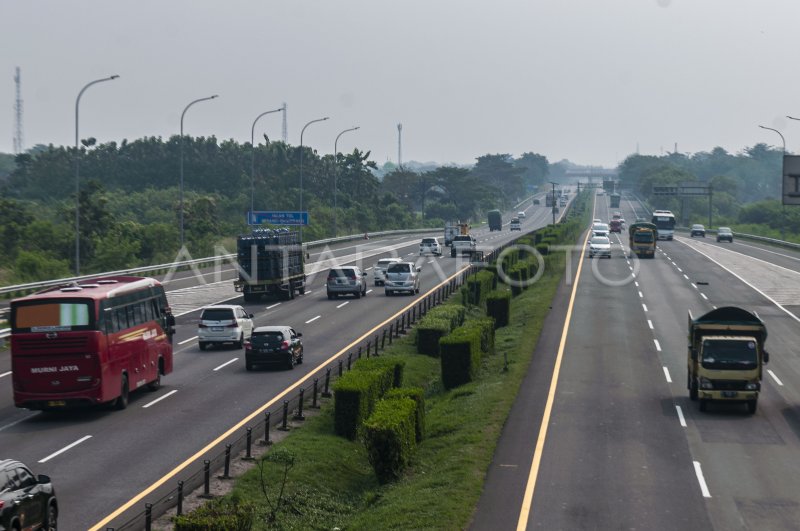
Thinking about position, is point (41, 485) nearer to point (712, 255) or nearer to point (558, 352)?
point (558, 352)

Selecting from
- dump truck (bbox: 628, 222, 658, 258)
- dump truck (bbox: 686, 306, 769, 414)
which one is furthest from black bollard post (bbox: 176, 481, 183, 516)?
dump truck (bbox: 628, 222, 658, 258)

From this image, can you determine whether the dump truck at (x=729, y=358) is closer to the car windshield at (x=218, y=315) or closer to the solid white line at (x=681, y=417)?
the solid white line at (x=681, y=417)

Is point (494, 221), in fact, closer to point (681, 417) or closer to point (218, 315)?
point (218, 315)

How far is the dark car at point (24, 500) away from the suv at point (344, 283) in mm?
43580

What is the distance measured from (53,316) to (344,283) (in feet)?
112

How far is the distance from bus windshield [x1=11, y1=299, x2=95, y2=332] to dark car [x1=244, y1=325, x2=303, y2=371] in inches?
400

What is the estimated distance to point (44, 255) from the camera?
245 feet

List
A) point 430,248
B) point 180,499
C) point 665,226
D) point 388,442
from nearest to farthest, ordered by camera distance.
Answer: point 180,499 < point 388,442 < point 430,248 < point 665,226

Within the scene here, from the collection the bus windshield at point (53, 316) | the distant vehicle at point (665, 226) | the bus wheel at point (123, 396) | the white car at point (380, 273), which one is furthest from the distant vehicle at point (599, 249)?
the bus windshield at point (53, 316)

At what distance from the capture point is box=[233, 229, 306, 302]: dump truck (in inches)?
2291

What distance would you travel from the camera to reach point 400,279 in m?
63.4

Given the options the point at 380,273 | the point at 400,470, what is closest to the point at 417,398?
the point at 400,470

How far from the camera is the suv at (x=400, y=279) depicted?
208ft

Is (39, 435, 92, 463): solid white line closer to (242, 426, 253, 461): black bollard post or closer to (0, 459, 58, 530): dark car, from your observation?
(242, 426, 253, 461): black bollard post
